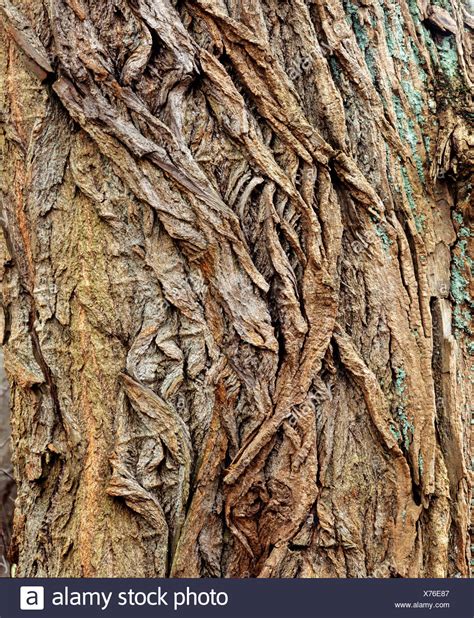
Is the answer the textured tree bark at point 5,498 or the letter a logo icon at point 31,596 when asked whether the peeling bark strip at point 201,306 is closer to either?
the letter a logo icon at point 31,596

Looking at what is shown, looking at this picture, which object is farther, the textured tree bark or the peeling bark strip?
the textured tree bark

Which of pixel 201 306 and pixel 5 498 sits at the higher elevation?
pixel 201 306

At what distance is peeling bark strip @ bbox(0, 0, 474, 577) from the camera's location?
167cm

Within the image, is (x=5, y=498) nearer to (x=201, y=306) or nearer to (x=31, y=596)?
(x=31, y=596)

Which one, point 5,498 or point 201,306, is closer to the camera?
point 201,306

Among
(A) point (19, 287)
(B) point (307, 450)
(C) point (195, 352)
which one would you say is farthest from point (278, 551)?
(A) point (19, 287)

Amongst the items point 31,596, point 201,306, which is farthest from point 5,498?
point 201,306

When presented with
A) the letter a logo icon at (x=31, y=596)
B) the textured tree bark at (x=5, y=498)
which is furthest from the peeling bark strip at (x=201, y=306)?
the textured tree bark at (x=5, y=498)

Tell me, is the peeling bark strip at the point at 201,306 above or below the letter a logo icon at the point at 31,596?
above

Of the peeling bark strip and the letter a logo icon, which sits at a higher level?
the peeling bark strip

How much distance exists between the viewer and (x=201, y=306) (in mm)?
1692

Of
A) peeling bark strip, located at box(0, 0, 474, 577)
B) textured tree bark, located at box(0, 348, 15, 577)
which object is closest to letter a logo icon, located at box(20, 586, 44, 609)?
peeling bark strip, located at box(0, 0, 474, 577)

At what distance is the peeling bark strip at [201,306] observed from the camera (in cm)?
167

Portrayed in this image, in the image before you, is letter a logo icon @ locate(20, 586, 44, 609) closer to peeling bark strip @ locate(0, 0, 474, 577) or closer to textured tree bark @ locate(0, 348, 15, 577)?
peeling bark strip @ locate(0, 0, 474, 577)
